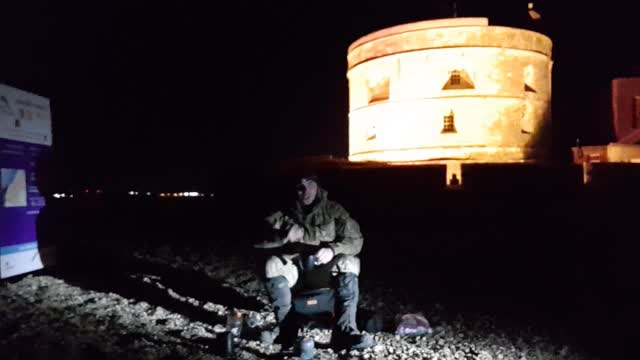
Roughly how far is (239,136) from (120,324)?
167 feet

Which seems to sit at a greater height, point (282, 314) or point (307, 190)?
point (307, 190)

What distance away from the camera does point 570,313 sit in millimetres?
6273

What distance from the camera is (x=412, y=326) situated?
554cm

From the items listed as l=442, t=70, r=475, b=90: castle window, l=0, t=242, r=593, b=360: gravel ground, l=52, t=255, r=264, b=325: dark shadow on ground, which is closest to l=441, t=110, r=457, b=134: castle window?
l=442, t=70, r=475, b=90: castle window

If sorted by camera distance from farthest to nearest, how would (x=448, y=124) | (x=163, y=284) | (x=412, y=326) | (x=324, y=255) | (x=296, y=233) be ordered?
(x=448, y=124)
(x=163, y=284)
(x=412, y=326)
(x=296, y=233)
(x=324, y=255)

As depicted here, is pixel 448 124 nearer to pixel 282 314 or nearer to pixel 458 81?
pixel 458 81

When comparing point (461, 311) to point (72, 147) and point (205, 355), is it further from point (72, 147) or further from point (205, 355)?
point (72, 147)

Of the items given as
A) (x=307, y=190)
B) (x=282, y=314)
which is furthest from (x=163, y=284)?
(x=307, y=190)

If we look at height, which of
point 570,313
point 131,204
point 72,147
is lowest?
point 570,313

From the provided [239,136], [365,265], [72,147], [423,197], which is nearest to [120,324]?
[365,265]

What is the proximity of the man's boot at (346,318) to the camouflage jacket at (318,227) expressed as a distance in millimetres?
284

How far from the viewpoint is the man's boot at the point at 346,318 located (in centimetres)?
493

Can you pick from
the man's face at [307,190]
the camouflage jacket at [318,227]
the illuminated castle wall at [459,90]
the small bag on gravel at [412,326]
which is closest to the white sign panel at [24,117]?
the camouflage jacket at [318,227]

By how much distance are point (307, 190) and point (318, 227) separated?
0.37m
